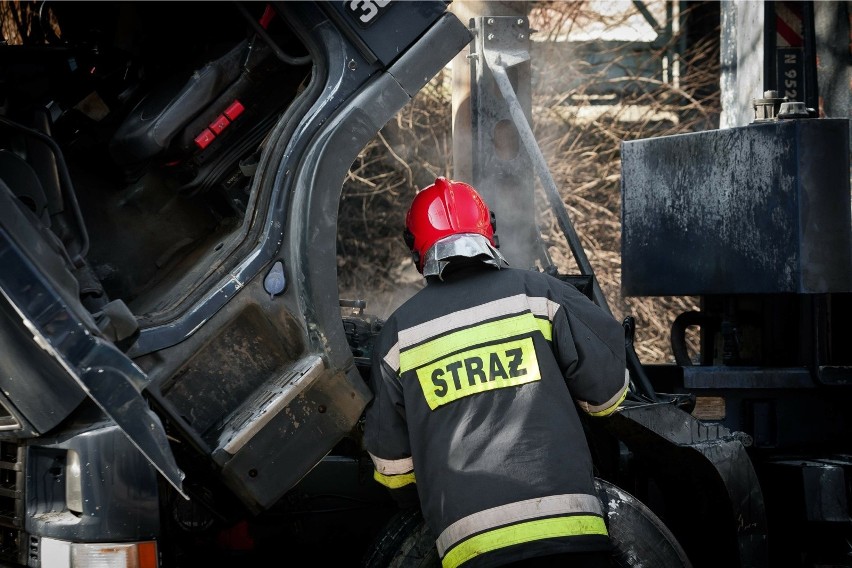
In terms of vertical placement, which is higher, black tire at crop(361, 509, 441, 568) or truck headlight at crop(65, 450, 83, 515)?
truck headlight at crop(65, 450, 83, 515)

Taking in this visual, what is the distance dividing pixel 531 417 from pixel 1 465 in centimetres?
141

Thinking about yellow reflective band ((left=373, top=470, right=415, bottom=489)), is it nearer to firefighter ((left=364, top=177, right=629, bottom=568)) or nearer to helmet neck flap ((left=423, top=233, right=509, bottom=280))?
firefighter ((left=364, top=177, right=629, bottom=568))

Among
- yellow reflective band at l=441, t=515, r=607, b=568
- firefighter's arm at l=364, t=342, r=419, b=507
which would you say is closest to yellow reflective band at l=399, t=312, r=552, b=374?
firefighter's arm at l=364, t=342, r=419, b=507

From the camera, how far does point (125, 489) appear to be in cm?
262

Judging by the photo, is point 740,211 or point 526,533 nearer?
point 526,533

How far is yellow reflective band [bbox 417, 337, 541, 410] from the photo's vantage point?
9.05ft

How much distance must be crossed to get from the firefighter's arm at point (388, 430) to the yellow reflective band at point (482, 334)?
136 millimetres

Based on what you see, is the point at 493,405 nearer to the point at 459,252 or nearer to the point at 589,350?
the point at 589,350

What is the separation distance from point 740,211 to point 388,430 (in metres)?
1.69

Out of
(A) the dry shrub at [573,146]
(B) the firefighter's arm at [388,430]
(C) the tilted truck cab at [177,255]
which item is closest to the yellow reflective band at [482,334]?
(B) the firefighter's arm at [388,430]

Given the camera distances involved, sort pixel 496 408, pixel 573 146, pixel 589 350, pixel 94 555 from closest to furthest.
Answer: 1. pixel 94 555
2. pixel 496 408
3. pixel 589 350
4. pixel 573 146

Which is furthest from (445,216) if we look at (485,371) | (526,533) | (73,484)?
(73,484)

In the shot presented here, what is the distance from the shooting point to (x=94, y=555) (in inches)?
101

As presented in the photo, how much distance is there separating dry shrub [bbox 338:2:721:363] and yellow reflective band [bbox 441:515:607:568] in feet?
18.4
